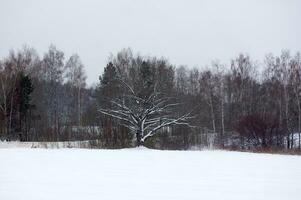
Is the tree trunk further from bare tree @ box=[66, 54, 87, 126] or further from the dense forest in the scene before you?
bare tree @ box=[66, 54, 87, 126]

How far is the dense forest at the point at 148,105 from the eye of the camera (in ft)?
86.9

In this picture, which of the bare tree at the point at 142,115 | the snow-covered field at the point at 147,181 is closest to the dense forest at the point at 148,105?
the bare tree at the point at 142,115

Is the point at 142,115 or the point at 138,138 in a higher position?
the point at 142,115

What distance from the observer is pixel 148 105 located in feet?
85.9

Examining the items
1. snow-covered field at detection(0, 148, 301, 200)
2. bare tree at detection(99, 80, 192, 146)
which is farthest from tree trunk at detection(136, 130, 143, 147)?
snow-covered field at detection(0, 148, 301, 200)

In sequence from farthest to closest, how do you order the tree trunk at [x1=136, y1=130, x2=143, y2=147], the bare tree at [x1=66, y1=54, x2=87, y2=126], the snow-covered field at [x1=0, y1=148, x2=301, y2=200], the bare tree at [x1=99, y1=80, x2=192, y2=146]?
1. the bare tree at [x1=66, y1=54, x2=87, y2=126]
2. the bare tree at [x1=99, y1=80, x2=192, y2=146]
3. the tree trunk at [x1=136, y1=130, x2=143, y2=147]
4. the snow-covered field at [x1=0, y1=148, x2=301, y2=200]

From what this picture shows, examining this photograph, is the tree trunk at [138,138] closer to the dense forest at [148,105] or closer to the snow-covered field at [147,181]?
the dense forest at [148,105]

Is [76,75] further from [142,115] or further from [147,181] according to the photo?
[147,181]

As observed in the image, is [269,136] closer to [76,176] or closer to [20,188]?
[76,176]

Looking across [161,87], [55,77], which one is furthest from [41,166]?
[55,77]

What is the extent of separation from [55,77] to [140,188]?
1370 inches

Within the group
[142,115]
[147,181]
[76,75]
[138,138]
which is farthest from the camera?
[76,75]

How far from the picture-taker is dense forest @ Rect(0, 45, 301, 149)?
26.5 metres

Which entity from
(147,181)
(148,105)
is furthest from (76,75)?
(147,181)
